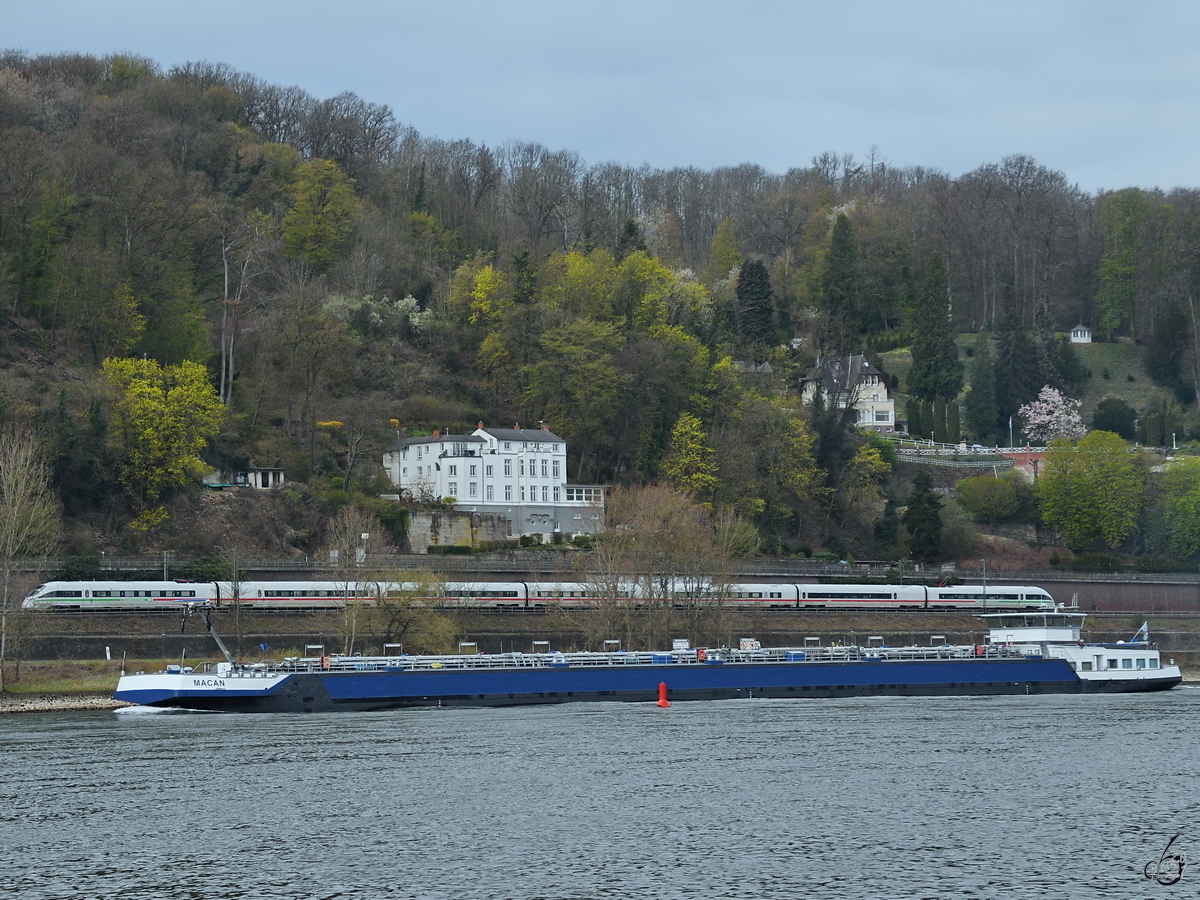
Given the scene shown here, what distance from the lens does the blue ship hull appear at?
63375 mm

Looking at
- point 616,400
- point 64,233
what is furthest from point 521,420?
point 64,233

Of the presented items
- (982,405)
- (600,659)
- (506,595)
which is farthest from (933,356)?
(600,659)

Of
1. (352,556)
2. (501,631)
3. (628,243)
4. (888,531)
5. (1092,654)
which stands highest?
(628,243)

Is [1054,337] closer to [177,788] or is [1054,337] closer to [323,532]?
[323,532]

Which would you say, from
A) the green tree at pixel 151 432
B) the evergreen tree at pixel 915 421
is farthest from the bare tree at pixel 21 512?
the evergreen tree at pixel 915 421

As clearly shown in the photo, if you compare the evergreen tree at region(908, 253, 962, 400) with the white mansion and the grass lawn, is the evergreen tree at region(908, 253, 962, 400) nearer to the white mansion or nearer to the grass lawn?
the grass lawn

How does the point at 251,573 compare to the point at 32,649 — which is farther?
the point at 251,573

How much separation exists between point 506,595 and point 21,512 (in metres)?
25.3

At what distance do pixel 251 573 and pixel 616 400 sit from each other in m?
33.1

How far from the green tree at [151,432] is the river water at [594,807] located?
28026 millimetres

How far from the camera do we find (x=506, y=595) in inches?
3310

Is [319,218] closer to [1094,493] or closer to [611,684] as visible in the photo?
[1094,493]

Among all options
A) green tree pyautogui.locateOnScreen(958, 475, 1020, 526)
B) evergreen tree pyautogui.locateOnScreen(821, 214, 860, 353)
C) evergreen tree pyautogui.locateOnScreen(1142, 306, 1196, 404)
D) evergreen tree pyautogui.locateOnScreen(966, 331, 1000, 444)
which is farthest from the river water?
evergreen tree pyautogui.locateOnScreen(1142, 306, 1196, 404)

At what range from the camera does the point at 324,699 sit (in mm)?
64500
